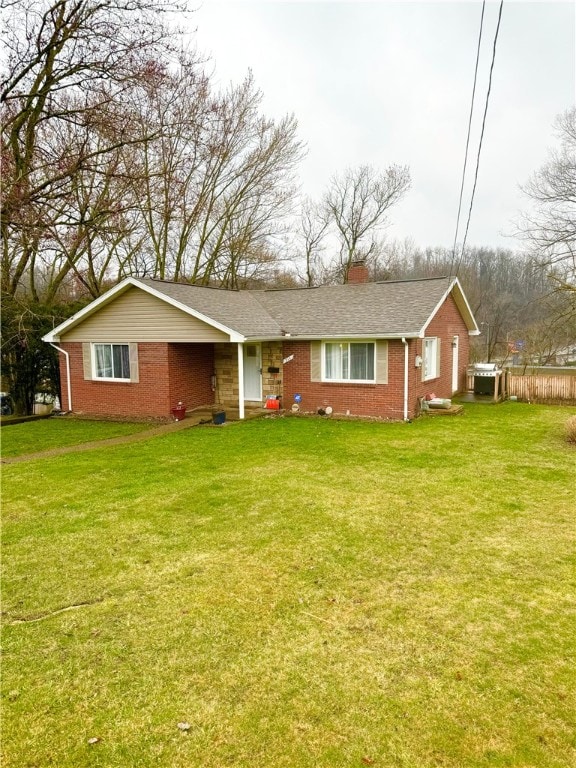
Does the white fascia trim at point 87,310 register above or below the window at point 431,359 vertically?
above

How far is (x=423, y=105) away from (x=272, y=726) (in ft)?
41.8

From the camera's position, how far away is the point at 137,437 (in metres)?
12.1

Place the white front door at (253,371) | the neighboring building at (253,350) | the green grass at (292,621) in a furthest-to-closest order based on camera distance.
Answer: the white front door at (253,371)
the neighboring building at (253,350)
the green grass at (292,621)

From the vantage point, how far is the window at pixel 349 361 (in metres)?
13.8

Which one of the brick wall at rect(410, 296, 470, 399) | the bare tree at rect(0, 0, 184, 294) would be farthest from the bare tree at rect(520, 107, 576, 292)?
the bare tree at rect(0, 0, 184, 294)

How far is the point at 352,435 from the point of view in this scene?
11609mm

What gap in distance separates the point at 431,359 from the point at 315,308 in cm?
418

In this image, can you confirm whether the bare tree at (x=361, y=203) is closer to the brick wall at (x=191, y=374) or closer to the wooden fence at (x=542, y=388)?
the wooden fence at (x=542, y=388)

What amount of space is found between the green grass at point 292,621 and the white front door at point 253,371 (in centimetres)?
767

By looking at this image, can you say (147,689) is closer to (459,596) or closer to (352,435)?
(459,596)

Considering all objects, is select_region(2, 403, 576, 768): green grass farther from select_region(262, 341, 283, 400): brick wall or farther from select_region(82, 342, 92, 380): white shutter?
select_region(82, 342, 92, 380): white shutter

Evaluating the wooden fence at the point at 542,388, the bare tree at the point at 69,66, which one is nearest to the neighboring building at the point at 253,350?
the wooden fence at the point at 542,388

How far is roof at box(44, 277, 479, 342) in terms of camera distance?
43.8ft

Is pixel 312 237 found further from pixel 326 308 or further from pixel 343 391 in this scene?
pixel 343 391
